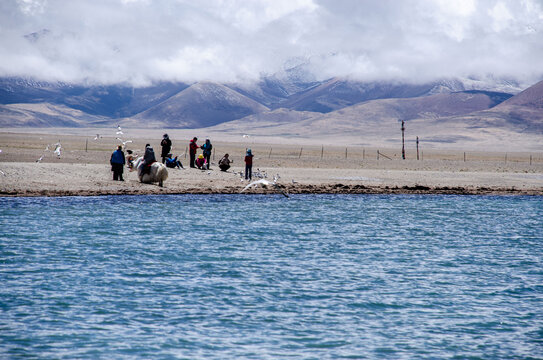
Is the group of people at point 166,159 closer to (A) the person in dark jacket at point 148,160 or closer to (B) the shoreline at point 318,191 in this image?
(A) the person in dark jacket at point 148,160

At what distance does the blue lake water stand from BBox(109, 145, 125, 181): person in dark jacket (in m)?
4.87

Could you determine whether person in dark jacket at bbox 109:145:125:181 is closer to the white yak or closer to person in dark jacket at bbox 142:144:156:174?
the white yak

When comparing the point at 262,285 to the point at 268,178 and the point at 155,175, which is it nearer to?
the point at 155,175

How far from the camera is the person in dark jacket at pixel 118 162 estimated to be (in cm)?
2997

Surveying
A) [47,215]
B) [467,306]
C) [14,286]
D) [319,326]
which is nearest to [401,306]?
[467,306]

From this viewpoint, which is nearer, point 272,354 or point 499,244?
point 272,354

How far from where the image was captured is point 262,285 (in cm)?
1438

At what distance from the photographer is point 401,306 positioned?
513 inches

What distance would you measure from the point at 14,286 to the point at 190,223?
9.57 m

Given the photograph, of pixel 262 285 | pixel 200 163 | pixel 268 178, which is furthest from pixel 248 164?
pixel 262 285

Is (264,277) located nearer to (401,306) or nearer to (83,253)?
(401,306)

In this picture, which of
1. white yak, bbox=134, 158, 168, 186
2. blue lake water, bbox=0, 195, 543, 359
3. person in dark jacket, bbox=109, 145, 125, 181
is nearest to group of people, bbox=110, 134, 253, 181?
person in dark jacket, bbox=109, 145, 125, 181

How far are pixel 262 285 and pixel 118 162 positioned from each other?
17.7 meters

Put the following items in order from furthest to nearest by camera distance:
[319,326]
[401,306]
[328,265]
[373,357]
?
[328,265] → [401,306] → [319,326] → [373,357]
